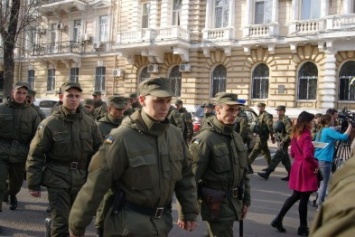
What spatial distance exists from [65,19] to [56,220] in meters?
28.1

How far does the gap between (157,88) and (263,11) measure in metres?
19.5

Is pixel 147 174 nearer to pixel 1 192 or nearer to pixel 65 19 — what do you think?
pixel 1 192

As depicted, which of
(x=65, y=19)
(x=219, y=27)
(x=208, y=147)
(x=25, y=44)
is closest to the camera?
(x=208, y=147)

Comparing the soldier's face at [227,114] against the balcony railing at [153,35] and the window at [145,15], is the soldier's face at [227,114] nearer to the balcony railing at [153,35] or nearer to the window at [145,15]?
the balcony railing at [153,35]

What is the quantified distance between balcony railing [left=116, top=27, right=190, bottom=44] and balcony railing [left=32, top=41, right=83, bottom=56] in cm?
512

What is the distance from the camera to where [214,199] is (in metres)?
3.72

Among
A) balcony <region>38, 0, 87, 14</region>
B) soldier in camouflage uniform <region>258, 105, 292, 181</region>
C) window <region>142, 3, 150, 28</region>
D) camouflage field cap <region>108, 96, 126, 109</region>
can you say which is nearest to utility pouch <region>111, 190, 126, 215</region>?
camouflage field cap <region>108, 96, 126, 109</region>

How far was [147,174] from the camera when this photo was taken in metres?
2.84

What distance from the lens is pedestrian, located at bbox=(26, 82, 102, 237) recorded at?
4195mm

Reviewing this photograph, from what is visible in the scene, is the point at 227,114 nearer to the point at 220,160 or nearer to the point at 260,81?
the point at 220,160

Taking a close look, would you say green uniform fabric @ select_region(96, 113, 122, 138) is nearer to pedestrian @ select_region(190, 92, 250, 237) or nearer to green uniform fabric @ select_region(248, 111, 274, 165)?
pedestrian @ select_region(190, 92, 250, 237)

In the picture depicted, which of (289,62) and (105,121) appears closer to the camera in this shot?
(105,121)

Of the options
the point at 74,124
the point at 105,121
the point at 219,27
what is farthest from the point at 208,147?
the point at 219,27

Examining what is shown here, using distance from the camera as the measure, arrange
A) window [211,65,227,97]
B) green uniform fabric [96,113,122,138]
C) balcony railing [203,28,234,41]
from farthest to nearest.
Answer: window [211,65,227,97] < balcony railing [203,28,234,41] < green uniform fabric [96,113,122,138]
